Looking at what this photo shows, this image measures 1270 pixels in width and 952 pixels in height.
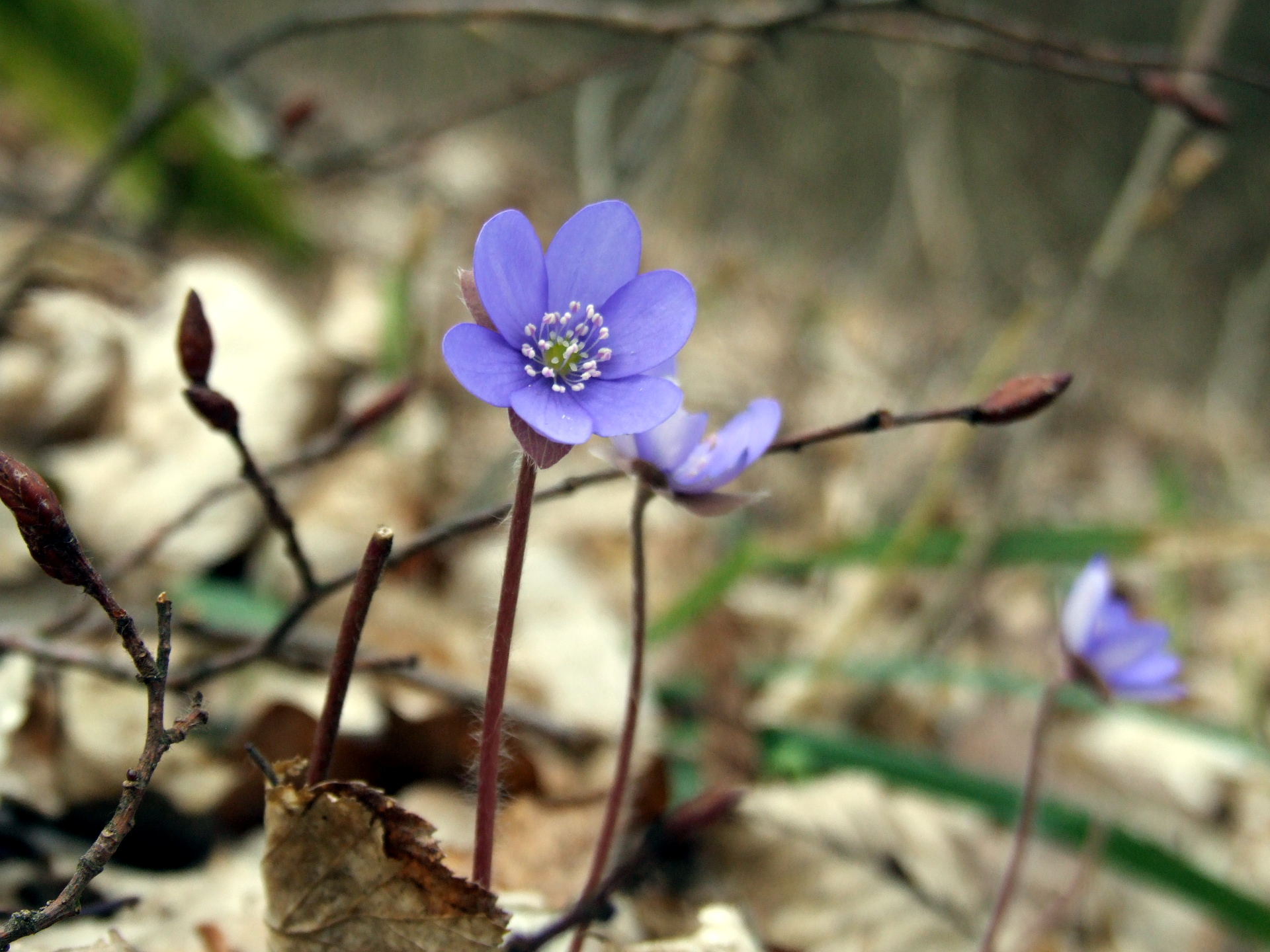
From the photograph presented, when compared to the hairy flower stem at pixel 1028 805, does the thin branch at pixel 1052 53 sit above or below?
above

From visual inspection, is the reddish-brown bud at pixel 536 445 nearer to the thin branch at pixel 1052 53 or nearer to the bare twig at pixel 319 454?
the bare twig at pixel 319 454

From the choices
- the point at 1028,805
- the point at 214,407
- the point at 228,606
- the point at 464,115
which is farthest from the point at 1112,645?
the point at 464,115

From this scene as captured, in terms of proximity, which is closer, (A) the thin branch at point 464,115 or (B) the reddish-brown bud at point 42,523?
(B) the reddish-brown bud at point 42,523

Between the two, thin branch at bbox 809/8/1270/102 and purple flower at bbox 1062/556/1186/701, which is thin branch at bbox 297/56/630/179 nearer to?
thin branch at bbox 809/8/1270/102

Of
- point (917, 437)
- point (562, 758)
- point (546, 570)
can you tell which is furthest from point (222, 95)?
point (562, 758)

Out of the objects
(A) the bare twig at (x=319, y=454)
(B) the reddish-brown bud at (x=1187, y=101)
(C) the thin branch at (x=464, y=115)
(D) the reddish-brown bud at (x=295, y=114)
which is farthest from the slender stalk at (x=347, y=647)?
(D) the reddish-brown bud at (x=295, y=114)

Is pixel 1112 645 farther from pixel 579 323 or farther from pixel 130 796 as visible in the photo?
pixel 130 796

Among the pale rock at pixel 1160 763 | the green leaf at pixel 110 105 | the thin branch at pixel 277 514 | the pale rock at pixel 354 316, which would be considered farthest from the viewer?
the pale rock at pixel 354 316
